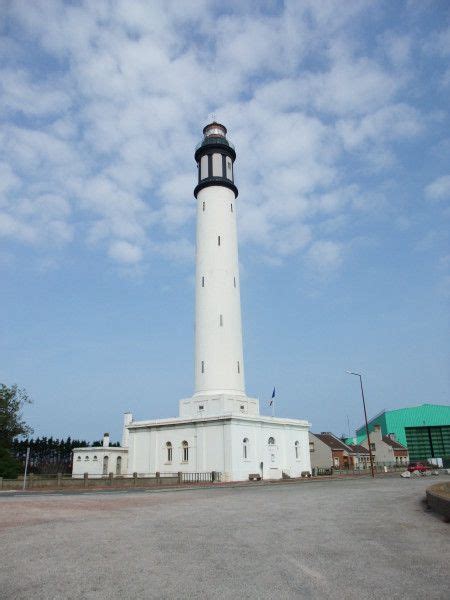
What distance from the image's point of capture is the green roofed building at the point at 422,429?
103387 millimetres

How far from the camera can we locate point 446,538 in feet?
33.2

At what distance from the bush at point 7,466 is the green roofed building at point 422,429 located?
77.5m

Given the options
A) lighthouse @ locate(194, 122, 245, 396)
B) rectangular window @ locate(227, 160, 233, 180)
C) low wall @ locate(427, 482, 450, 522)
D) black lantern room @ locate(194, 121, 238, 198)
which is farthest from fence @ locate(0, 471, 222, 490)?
rectangular window @ locate(227, 160, 233, 180)

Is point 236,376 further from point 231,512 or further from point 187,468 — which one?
point 231,512

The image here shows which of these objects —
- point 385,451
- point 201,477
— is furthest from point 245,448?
point 385,451

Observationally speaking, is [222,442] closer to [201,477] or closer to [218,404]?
[201,477]

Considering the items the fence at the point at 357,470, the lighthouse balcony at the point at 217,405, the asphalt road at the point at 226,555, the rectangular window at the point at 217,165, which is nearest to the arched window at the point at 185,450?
Answer: the lighthouse balcony at the point at 217,405

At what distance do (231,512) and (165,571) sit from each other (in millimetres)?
8395

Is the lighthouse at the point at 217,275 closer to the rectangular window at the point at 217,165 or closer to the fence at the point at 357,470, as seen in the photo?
the rectangular window at the point at 217,165

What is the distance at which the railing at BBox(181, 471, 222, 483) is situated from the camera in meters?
38.7

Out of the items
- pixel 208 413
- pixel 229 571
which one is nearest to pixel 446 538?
pixel 229 571

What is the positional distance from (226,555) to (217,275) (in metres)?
40.0

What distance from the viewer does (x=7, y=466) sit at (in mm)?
44156

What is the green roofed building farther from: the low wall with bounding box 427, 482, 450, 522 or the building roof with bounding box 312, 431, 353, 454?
the low wall with bounding box 427, 482, 450, 522
